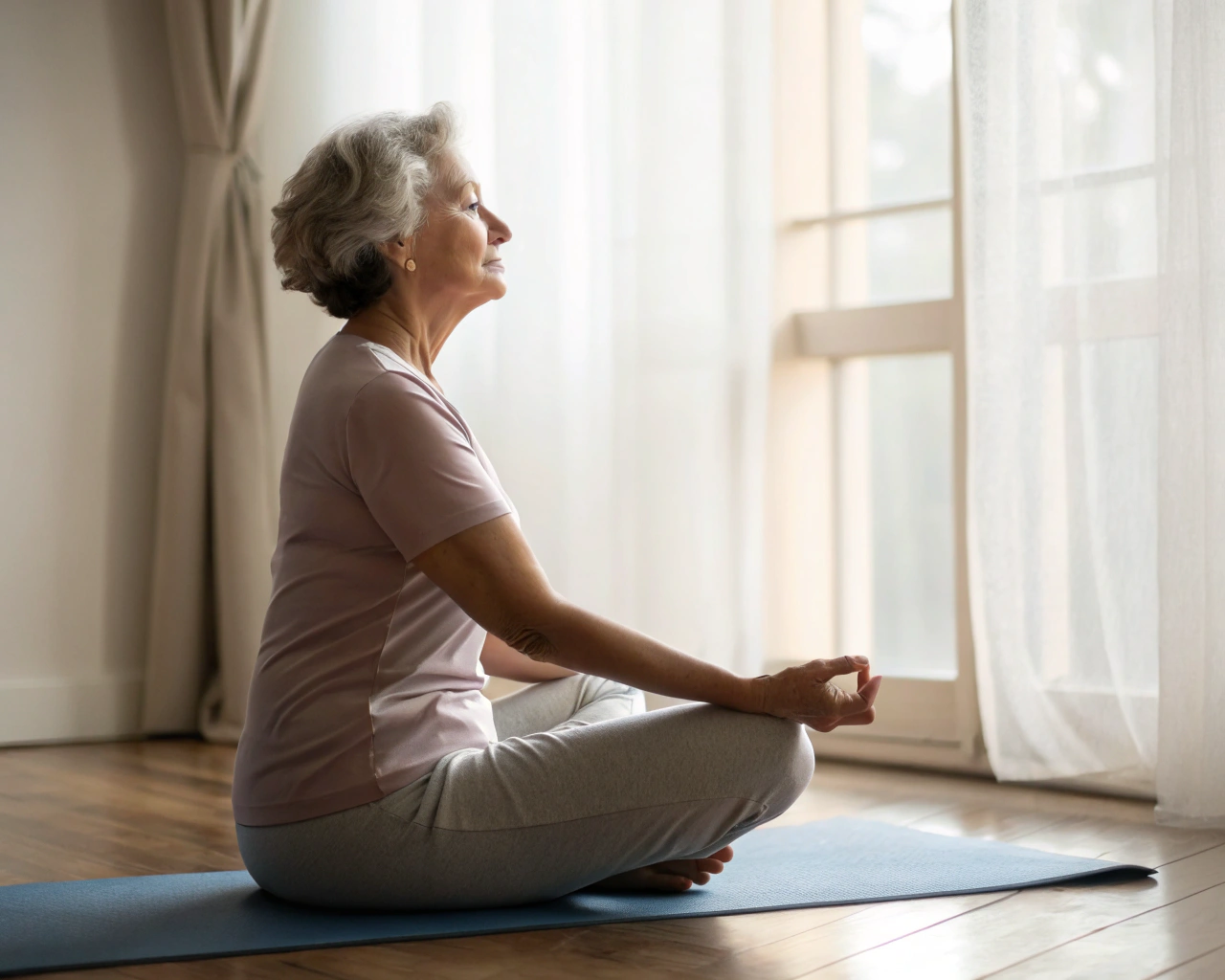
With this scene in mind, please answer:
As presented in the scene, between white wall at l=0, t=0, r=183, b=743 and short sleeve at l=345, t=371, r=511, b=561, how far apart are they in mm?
2230

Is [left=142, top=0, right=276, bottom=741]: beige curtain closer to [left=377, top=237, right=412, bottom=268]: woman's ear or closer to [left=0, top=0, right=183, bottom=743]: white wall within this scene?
[left=0, top=0, right=183, bottom=743]: white wall

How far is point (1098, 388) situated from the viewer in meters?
2.45

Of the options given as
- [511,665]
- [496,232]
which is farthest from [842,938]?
[496,232]

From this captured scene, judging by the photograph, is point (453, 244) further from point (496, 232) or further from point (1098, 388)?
point (1098, 388)

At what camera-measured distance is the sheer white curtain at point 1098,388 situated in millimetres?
2229

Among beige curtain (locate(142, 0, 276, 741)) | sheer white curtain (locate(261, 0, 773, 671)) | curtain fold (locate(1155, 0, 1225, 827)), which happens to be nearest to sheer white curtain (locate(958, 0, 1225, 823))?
curtain fold (locate(1155, 0, 1225, 827))

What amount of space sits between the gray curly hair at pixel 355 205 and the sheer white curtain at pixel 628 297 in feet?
4.05

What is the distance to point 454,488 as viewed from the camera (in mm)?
1566

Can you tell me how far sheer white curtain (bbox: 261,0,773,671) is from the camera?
294 centimetres

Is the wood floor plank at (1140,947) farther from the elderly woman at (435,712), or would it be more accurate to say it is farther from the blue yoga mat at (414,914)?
the elderly woman at (435,712)

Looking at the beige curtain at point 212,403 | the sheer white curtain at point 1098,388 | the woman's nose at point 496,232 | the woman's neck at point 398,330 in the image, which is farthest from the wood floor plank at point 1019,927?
the beige curtain at point 212,403

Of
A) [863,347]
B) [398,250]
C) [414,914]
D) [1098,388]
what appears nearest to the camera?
[414,914]

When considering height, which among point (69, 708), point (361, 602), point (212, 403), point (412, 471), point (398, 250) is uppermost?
point (398, 250)

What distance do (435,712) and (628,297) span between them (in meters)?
1.62
